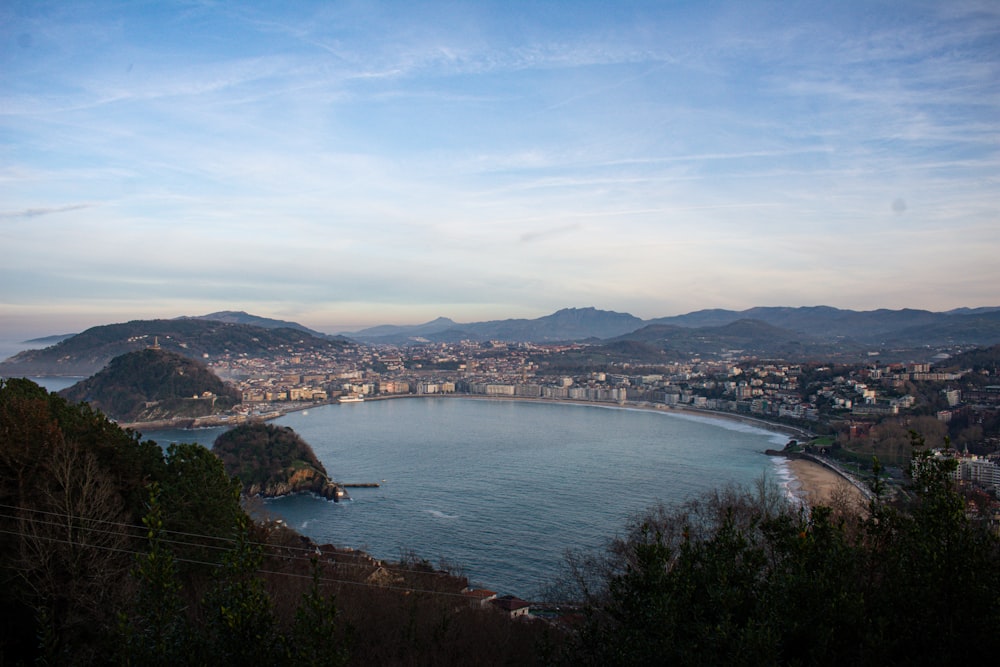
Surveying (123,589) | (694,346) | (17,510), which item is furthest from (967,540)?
(694,346)

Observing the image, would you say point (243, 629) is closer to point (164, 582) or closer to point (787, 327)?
point (164, 582)

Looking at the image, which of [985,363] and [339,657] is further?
[985,363]

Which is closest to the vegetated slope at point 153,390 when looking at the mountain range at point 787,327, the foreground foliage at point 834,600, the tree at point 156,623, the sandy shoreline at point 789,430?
the sandy shoreline at point 789,430

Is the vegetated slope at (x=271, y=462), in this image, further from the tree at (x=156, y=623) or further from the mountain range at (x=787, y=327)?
the mountain range at (x=787, y=327)

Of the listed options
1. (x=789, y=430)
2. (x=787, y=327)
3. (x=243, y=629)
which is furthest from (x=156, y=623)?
(x=787, y=327)

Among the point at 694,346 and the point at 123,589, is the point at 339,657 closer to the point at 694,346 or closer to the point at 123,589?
the point at 123,589

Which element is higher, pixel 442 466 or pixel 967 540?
pixel 967 540

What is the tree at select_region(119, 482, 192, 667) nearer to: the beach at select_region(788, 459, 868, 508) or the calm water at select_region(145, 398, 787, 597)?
the calm water at select_region(145, 398, 787, 597)

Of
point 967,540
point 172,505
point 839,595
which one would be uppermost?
point 967,540
